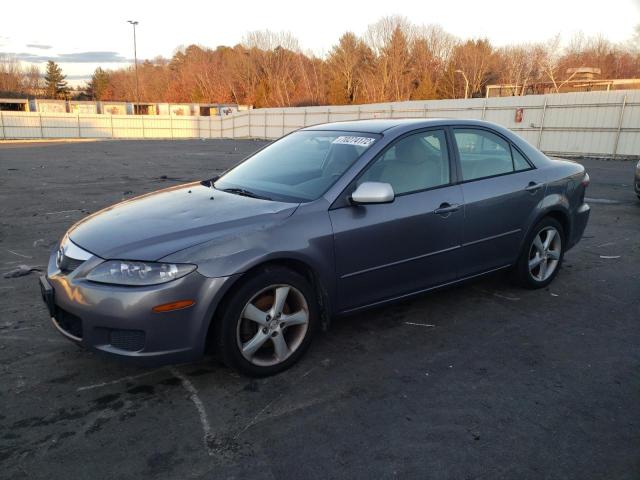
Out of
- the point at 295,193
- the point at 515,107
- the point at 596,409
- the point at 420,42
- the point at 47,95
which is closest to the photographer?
the point at 596,409

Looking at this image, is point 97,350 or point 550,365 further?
point 550,365

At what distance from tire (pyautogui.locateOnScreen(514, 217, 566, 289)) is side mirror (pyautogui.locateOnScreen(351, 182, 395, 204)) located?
6.13 feet

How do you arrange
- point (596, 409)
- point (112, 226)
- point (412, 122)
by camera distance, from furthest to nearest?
point (412, 122) → point (112, 226) → point (596, 409)

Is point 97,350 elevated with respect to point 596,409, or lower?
elevated

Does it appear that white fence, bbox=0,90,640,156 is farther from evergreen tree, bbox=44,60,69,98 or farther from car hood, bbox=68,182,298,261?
evergreen tree, bbox=44,60,69,98

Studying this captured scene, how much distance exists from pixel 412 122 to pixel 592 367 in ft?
7.18

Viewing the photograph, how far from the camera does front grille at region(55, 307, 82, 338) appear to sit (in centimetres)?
293

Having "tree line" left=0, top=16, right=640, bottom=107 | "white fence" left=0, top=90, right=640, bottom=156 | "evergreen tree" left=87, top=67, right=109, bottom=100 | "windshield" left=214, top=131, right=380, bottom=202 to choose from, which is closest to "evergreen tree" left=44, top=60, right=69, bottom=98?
"evergreen tree" left=87, top=67, right=109, bottom=100

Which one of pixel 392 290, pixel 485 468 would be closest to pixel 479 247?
pixel 392 290

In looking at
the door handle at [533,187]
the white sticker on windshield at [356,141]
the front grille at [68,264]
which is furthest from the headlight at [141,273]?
the door handle at [533,187]

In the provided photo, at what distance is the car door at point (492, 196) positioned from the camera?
4.08 m

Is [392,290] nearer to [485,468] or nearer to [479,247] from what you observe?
[479,247]

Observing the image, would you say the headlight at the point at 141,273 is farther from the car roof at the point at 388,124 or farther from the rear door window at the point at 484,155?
the rear door window at the point at 484,155

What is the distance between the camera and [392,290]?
12.1ft
